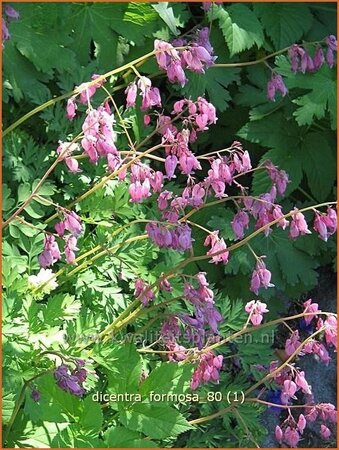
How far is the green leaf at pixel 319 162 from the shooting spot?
127 inches

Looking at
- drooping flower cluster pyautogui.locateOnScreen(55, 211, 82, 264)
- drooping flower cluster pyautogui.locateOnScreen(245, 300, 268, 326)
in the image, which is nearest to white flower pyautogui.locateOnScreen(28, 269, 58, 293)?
drooping flower cluster pyautogui.locateOnScreen(55, 211, 82, 264)

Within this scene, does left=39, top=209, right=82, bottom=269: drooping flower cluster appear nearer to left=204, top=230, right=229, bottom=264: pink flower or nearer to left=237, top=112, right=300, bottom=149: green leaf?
left=204, top=230, right=229, bottom=264: pink flower

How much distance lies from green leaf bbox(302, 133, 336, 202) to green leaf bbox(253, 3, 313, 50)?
0.43 meters

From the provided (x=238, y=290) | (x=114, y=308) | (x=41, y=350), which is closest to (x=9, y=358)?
(x=41, y=350)

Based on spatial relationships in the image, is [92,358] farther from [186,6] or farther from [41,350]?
[186,6]

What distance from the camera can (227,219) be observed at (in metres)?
3.08

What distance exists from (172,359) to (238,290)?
0.85m

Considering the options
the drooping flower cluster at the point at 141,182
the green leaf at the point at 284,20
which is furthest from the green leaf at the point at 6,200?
the green leaf at the point at 284,20

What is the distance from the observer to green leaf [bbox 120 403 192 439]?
217 centimetres

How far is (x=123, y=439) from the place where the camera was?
2152mm

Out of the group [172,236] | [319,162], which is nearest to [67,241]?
[172,236]

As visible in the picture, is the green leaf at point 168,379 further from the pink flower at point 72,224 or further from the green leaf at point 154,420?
the pink flower at point 72,224

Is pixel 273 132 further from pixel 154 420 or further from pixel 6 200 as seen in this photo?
pixel 154 420

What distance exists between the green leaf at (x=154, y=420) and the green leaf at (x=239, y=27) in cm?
144
